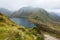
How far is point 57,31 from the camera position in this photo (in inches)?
656

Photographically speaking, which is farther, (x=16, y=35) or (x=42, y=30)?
(x=42, y=30)

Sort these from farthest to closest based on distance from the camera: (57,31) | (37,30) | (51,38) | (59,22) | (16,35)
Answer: (59,22) → (37,30) → (57,31) → (51,38) → (16,35)

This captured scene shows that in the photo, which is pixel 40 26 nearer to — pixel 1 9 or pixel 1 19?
pixel 1 19

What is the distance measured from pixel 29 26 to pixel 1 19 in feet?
11.3

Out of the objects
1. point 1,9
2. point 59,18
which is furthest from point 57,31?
point 1,9

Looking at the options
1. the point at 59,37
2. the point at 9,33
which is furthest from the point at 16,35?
the point at 59,37

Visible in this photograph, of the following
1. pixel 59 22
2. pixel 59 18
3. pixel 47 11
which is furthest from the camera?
pixel 47 11

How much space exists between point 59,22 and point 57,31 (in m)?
3.21

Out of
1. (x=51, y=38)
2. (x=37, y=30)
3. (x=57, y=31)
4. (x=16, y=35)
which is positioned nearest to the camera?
(x=16, y=35)

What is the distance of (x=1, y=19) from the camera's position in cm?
2031

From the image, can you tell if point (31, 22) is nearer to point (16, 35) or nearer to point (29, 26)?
point (29, 26)

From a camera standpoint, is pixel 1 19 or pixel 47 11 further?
pixel 47 11

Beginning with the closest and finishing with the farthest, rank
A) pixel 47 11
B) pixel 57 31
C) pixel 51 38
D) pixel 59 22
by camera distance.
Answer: pixel 51 38, pixel 57 31, pixel 59 22, pixel 47 11

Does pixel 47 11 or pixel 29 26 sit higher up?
pixel 47 11
